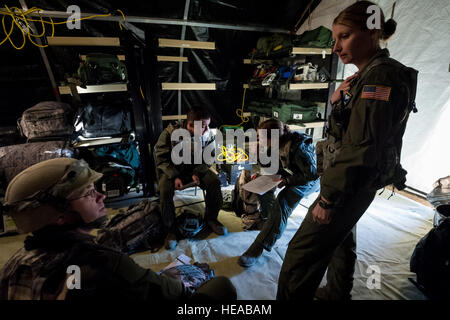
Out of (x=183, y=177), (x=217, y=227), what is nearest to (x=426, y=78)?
(x=217, y=227)

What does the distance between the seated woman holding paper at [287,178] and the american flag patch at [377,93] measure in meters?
1.03

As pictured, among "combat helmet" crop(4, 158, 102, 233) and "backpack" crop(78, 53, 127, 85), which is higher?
"backpack" crop(78, 53, 127, 85)

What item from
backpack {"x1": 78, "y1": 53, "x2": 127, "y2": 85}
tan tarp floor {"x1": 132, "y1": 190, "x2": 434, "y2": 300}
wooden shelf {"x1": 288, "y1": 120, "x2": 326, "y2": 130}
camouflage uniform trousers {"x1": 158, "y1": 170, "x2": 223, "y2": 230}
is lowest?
tan tarp floor {"x1": 132, "y1": 190, "x2": 434, "y2": 300}

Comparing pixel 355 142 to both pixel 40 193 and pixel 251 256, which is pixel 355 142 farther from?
pixel 251 256

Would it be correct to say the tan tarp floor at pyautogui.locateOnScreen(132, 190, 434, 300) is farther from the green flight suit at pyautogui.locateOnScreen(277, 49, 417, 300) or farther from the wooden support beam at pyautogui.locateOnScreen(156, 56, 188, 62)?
the wooden support beam at pyautogui.locateOnScreen(156, 56, 188, 62)

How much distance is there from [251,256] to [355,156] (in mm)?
1445

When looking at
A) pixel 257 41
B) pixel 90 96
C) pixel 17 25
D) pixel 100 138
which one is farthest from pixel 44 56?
pixel 257 41

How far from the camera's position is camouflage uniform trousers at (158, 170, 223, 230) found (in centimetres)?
245

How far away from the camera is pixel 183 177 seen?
2.77 metres

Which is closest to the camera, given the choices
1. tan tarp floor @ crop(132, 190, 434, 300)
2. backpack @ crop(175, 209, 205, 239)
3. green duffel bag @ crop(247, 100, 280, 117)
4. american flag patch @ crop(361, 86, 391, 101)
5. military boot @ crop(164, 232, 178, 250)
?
american flag patch @ crop(361, 86, 391, 101)

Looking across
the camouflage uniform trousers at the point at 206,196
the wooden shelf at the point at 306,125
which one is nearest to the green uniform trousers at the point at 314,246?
the camouflage uniform trousers at the point at 206,196

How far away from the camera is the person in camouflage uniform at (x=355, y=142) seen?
1011 mm

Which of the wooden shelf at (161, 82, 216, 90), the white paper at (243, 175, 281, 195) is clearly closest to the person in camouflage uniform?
the white paper at (243, 175, 281, 195)

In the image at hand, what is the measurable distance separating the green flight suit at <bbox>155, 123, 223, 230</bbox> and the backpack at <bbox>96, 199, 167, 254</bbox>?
109mm
